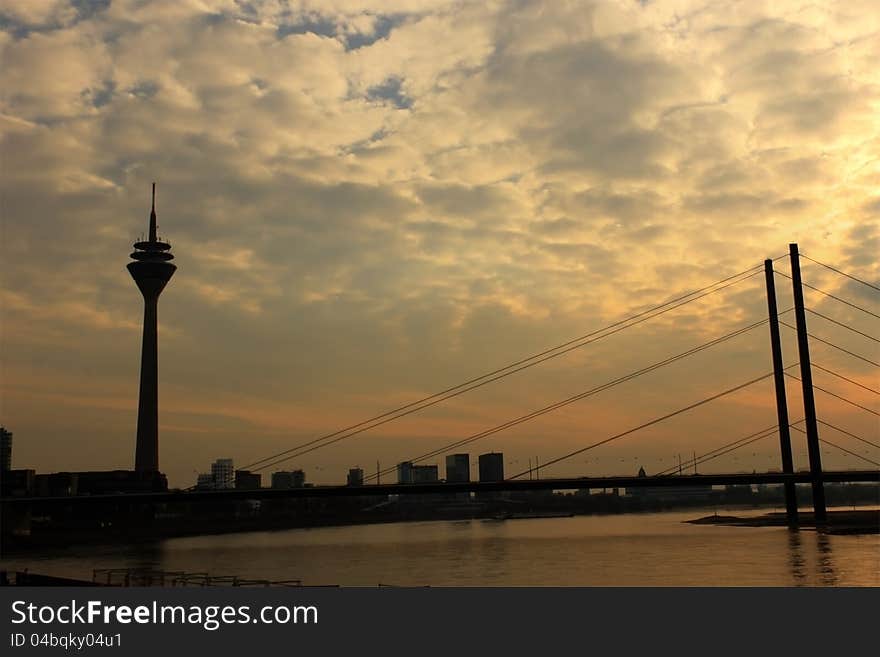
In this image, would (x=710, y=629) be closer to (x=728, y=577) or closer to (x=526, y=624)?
(x=526, y=624)

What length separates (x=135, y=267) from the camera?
388 ft

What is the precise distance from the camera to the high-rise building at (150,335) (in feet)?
361

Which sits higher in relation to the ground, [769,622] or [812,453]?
[812,453]

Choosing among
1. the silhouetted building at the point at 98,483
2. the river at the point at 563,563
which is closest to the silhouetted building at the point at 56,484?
the silhouetted building at the point at 98,483

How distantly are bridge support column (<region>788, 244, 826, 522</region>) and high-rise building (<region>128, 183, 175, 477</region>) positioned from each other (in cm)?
8114

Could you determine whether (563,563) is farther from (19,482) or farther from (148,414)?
(148,414)

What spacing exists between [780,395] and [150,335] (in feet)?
275

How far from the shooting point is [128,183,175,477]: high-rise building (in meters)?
110

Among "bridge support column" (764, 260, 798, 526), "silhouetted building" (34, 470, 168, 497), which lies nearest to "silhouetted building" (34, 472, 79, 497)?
"silhouetted building" (34, 470, 168, 497)

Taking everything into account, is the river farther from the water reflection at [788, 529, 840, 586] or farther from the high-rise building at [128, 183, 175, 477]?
the high-rise building at [128, 183, 175, 477]

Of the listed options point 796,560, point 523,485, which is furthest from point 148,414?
point 796,560

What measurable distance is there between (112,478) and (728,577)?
298 ft

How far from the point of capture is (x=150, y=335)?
114000 mm

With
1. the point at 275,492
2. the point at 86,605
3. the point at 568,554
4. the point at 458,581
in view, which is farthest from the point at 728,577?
the point at 275,492
